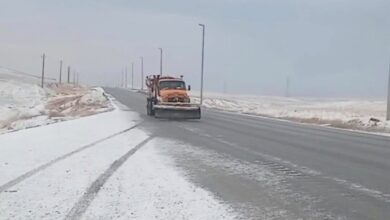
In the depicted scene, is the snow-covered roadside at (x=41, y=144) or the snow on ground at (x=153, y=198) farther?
the snow-covered roadside at (x=41, y=144)

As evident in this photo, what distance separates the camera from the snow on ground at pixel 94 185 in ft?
30.2

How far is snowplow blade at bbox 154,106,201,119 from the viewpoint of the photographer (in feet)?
123

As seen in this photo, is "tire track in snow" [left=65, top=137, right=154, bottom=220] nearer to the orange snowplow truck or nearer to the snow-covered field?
the snow-covered field

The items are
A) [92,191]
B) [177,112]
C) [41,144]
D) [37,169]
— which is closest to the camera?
[92,191]

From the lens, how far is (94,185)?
1145 cm

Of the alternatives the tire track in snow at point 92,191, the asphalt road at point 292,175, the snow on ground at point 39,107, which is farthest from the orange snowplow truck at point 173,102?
the tire track in snow at point 92,191

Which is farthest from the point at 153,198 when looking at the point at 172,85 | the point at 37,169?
the point at 172,85

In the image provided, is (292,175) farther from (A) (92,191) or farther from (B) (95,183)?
(A) (92,191)

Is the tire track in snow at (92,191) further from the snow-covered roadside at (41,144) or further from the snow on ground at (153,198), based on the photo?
the snow-covered roadside at (41,144)

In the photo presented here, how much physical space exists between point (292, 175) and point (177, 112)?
24.3 meters

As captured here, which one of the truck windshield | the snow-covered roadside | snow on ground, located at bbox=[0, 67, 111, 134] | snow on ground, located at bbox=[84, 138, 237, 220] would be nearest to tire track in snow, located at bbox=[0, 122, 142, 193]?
the snow-covered roadside

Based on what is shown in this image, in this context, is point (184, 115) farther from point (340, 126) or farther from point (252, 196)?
point (252, 196)

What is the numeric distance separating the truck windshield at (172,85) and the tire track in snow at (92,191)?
2255 centimetres

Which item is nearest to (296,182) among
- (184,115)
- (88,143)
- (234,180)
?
(234,180)
